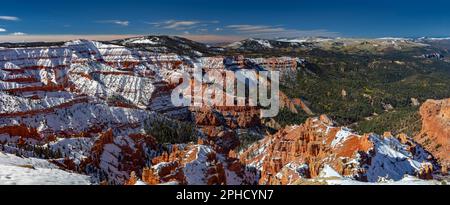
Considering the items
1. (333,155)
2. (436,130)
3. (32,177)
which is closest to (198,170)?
(333,155)

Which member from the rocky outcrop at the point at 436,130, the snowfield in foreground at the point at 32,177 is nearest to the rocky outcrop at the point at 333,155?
the rocky outcrop at the point at 436,130

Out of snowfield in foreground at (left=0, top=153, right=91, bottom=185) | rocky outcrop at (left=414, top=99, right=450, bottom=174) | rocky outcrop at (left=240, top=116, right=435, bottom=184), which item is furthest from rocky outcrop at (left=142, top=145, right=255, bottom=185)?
rocky outcrop at (left=414, top=99, right=450, bottom=174)

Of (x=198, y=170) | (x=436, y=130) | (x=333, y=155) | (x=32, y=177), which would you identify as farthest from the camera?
(x=436, y=130)

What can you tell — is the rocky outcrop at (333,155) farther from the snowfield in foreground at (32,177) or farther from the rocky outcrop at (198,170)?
the snowfield in foreground at (32,177)

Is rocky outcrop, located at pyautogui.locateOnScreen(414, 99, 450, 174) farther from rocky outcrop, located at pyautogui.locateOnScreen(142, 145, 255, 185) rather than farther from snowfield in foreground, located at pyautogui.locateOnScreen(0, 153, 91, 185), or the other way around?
snowfield in foreground, located at pyautogui.locateOnScreen(0, 153, 91, 185)

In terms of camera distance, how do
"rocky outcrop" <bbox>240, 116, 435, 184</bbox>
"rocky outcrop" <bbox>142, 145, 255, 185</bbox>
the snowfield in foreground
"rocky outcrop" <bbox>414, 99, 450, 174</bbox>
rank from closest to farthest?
the snowfield in foreground → "rocky outcrop" <bbox>142, 145, 255, 185</bbox> → "rocky outcrop" <bbox>240, 116, 435, 184</bbox> → "rocky outcrop" <bbox>414, 99, 450, 174</bbox>

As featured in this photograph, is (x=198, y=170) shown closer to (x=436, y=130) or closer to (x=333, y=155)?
(x=333, y=155)

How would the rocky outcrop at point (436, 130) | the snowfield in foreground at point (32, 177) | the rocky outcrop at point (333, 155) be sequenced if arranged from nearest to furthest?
the snowfield in foreground at point (32, 177)
the rocky outcrop at point (333, 155)
the rocky outcrop at point (436, 130)
